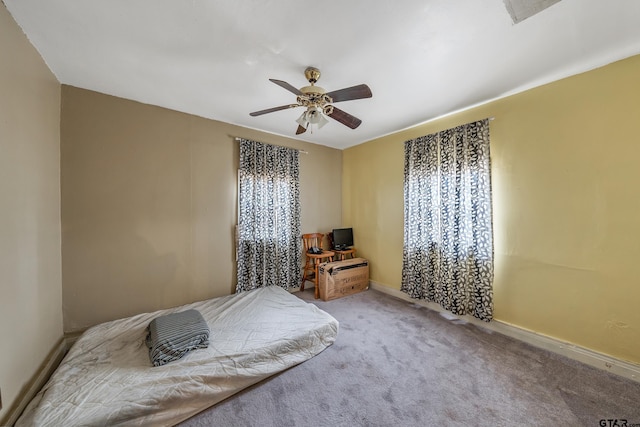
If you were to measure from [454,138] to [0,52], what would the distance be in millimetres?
3862

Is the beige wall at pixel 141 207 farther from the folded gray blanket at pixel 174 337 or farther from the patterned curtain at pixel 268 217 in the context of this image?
the folded gray blanket at pixel 174 337

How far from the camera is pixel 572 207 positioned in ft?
6.53

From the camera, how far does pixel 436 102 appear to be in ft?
8.19

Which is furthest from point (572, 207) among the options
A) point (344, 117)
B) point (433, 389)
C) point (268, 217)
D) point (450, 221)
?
point (268, 217)

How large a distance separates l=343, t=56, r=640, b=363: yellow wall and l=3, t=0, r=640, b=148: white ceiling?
29cm

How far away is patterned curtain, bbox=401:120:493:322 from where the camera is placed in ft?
8.10

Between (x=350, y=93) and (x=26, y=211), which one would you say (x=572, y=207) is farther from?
(x=26, y=211)

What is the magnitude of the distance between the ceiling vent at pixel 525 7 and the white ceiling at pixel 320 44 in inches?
1.8

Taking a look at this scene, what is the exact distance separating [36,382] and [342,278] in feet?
10.1

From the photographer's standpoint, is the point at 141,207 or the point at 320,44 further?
the point at 141,207

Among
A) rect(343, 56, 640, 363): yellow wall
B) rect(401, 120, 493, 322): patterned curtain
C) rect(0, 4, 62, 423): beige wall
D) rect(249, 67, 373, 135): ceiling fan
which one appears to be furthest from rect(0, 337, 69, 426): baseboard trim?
rect(343, 56, 640, 363): yellow wall

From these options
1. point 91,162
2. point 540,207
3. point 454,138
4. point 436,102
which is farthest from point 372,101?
point 91,162

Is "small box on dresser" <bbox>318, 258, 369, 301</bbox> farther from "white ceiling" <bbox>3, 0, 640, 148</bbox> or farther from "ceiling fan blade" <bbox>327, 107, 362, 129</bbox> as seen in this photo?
"white ceiling" <bbox>3, 0, 640, 148</bbox>

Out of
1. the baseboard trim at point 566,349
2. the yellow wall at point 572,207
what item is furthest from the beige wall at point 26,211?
the yellow wall at point 572,207
